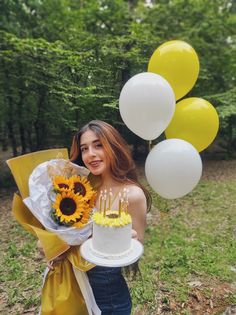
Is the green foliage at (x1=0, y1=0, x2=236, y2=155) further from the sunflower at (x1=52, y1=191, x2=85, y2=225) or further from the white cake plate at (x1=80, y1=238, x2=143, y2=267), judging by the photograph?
the white cake plate at (x1=80, y1=238, x2=143, y2=267)

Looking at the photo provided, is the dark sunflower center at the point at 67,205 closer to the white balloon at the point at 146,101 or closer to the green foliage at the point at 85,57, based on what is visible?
the white balloon at the point at 146,101

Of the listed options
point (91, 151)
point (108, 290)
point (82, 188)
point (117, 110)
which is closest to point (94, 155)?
point (91, 151)

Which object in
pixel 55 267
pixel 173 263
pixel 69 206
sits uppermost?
pixel 69 206

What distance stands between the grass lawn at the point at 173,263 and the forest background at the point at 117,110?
10 mm

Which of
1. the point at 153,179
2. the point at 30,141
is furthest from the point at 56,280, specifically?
the point at 30,141

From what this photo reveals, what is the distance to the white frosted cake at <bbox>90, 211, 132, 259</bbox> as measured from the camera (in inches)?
49.6

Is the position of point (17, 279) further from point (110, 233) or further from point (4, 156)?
point (4, 156)

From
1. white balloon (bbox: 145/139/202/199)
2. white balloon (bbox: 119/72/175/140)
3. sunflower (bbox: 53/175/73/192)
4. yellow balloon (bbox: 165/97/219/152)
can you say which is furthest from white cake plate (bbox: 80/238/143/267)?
yellow balloon (bbox: 165/97/219/152)

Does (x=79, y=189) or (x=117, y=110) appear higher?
(x=79, y=189)

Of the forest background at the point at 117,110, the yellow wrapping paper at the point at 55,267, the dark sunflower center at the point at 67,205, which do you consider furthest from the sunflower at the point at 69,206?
the forest background at the point at 117,110

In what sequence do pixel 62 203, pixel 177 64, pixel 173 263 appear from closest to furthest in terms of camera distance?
pixel 62 203 → pixel 177 64 → pixel 173 263

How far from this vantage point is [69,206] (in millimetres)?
1412

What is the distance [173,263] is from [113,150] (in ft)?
7.82

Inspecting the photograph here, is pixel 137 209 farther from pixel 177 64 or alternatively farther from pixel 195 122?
pixel 177 64
